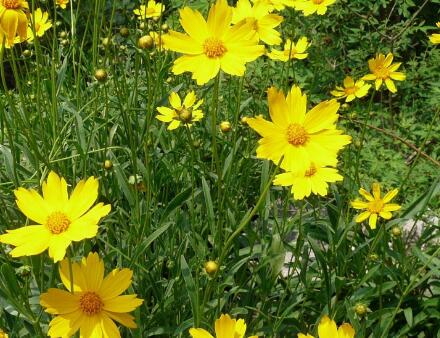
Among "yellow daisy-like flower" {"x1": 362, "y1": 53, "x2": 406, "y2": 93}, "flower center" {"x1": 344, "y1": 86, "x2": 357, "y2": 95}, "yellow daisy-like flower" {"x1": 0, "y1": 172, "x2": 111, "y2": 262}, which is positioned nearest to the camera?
"yellow daisy-like flower" {"x1": 0, "y1": 172, "x2": 111, "y2": 262}

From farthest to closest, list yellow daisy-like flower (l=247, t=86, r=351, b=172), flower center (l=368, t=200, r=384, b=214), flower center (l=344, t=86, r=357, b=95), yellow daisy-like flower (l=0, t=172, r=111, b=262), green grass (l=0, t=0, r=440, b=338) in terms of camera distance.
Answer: flower center (l=344, t=86, r=357, b=95), flower center (l=368, t=200, r=384, b=214), green grass (l=0, t=0, r=440, b=338), yellow daisy-like flower (l=247, t=86, r=351, b=172), yellow daisy-like flower (l=0, t=172, r=111, b=262)

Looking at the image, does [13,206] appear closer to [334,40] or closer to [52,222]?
[52,222]

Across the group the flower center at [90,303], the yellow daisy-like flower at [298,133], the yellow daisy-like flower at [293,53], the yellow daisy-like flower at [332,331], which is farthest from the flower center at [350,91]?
the flower center at [90,303]

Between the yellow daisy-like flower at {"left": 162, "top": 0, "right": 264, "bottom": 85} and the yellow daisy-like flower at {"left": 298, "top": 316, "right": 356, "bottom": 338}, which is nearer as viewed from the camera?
the yellow daisy-like flower at {"left": 298, "top": 316, "right": 356, "bottom": 338}

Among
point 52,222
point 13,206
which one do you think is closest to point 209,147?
point 13,206

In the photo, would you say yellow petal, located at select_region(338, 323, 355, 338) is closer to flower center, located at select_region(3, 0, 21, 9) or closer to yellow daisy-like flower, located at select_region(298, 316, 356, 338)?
yellow daisy-like flower, located at select_region(298, 316, 356, 338)

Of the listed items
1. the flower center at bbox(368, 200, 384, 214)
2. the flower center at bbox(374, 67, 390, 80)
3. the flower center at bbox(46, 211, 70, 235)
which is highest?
the flower center at bbox(374, 67, 390, 80)

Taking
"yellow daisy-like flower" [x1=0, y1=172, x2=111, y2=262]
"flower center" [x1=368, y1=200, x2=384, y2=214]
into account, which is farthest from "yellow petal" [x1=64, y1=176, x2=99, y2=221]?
"flower center" [x1=368, y1=200, x2=384, y2=214]
